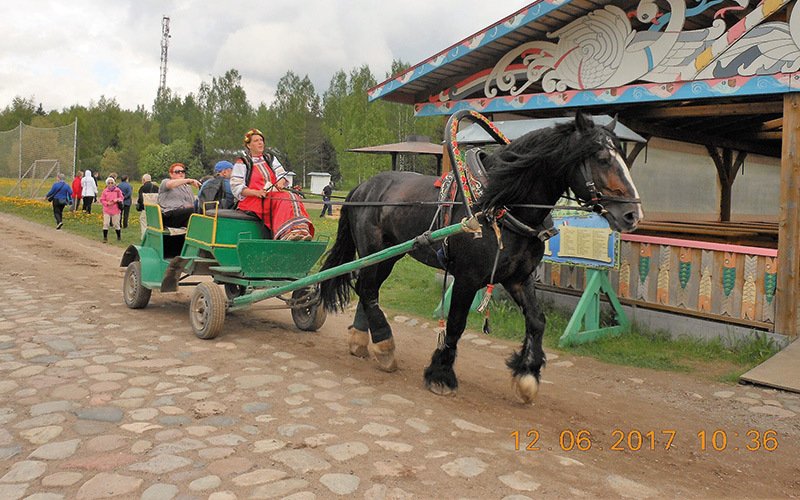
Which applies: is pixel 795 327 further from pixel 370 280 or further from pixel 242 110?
pixel 242 110

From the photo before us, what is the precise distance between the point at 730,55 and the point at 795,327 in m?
2.83

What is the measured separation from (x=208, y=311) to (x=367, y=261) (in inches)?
75.3

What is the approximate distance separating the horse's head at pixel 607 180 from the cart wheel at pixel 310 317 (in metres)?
3.36

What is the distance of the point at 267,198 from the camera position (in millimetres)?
6281

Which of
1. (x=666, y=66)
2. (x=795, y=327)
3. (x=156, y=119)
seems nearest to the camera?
(x=795, y=327)

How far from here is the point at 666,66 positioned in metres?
6.67

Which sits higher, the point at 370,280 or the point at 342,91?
the point at 342,91

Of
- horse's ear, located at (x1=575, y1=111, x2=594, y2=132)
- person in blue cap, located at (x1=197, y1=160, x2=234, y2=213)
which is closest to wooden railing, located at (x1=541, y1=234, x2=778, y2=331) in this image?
horse's ear, located at (x1=575, y1=111, x2=594, y2=132)

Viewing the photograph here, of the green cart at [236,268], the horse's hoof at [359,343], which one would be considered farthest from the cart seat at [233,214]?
the horse's hoof at [359,343]

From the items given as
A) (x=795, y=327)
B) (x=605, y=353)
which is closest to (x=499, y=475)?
(x=605, y=353)

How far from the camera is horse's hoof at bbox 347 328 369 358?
19.0ft

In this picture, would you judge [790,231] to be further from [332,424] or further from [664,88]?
[332,424]

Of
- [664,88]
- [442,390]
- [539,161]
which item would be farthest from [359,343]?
[664,88]

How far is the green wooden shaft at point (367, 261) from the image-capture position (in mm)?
4250
